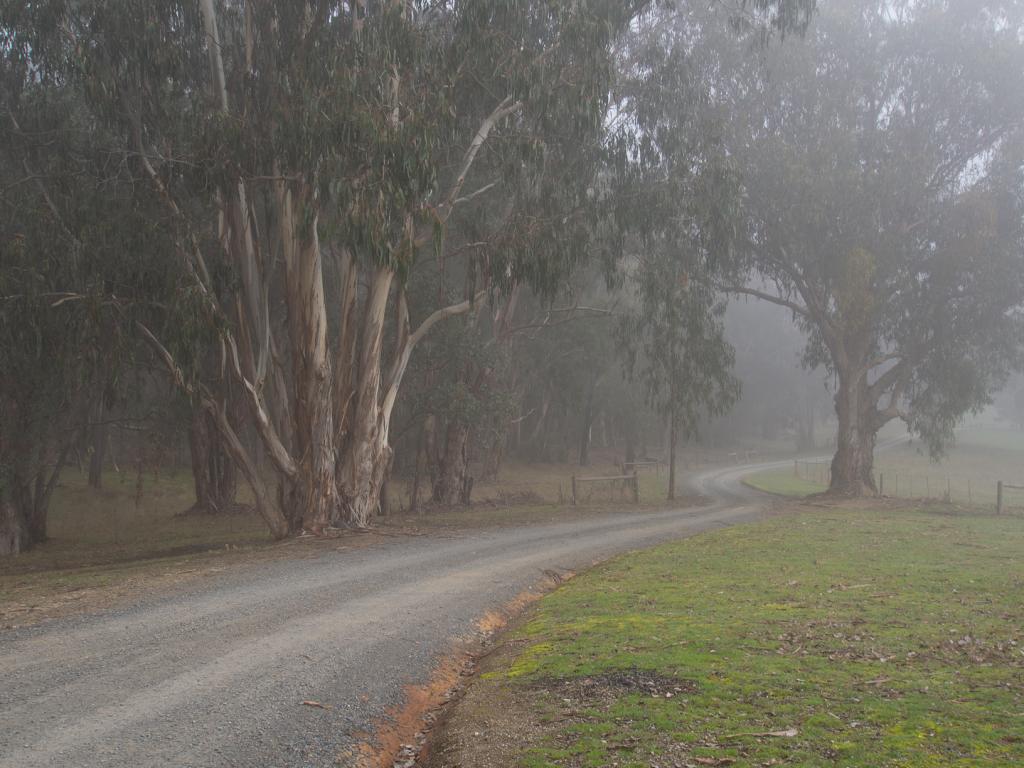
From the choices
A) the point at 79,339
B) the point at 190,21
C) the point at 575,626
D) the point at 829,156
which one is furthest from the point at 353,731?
the point at 829,156

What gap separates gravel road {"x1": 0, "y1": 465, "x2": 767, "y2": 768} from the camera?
16.9 ft

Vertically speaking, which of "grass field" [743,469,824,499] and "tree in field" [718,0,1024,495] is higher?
"tree in field" [718,0,1024,495]

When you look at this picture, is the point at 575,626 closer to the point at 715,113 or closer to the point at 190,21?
the point at 190,21

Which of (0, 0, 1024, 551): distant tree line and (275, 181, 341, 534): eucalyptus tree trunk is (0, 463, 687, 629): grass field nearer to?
(275, 181, 341, 534): eucalyptus tree trunk

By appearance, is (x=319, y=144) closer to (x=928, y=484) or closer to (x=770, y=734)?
(x=770, y=734)

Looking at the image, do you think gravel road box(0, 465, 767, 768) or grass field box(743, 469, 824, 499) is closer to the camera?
gravel road box(0, 465, 767, 768)

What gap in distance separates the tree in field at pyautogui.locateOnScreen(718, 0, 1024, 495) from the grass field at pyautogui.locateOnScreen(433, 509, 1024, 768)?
1633cm

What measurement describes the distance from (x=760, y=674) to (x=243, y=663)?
3974 mm

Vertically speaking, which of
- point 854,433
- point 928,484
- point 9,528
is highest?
point 854,433

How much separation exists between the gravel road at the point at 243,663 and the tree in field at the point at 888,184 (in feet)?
59.2

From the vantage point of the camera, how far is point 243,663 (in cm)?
690

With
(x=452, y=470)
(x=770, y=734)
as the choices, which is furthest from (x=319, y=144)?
(x=452, y=470)

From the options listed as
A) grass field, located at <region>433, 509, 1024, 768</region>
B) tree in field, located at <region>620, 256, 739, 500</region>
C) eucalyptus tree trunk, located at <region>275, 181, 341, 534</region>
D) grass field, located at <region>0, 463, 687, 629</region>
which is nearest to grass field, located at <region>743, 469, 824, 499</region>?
grass field, located at <region>0, 463, 687, 629</region>

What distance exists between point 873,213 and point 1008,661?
22077 millimetres
